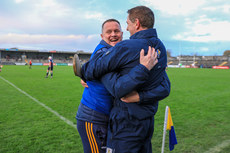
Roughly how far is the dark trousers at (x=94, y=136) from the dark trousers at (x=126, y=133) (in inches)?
10.4

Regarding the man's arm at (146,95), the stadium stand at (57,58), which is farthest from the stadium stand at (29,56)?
the man's arm at (146,95)

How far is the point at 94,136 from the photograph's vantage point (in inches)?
80.6

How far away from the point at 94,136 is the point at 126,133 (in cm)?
Result: 47

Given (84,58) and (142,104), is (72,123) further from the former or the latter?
(84,58)

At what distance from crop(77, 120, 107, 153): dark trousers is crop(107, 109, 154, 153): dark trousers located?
10.4 inches

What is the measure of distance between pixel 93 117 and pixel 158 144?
2572 millimetres

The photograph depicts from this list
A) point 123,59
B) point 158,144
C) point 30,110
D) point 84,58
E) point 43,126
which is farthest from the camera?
point 84,58

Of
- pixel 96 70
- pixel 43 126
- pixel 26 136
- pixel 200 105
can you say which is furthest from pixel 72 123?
pixel 200 105

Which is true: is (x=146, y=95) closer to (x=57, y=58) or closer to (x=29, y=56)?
(x=29, y=56)

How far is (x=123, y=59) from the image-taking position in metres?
1.66

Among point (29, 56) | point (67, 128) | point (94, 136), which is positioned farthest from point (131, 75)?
point (29, 56)

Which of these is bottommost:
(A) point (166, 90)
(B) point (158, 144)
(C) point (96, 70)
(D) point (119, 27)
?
(B) point (158, 144)

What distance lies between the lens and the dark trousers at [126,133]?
5.66 feet

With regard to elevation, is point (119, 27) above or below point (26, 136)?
above
